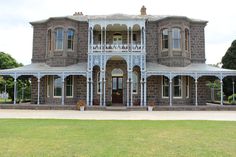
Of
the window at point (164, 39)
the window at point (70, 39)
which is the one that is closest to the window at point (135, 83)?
the window at point (164, 39)

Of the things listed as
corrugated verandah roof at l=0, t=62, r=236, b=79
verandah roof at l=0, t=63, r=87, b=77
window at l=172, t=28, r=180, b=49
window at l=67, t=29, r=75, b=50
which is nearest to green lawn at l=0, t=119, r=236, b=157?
corrugated verandah roof at l=0, t=62, r=236, b=79

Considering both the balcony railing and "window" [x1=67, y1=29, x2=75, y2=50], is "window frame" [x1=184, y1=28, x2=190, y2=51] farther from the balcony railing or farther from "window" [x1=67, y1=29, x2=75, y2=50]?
"window" [x1=67, y1=29, x2=75, y2=50]

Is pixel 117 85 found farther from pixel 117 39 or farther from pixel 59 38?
pixel 59 38

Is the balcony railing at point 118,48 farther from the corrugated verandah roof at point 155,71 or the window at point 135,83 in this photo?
the window at point 135,83

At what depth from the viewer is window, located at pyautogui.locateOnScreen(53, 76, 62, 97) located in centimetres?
2916

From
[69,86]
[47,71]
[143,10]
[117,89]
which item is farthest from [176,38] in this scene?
[47,71]

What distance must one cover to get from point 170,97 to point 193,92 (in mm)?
3250

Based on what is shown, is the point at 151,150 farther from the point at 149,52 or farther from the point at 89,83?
the point at 149,52

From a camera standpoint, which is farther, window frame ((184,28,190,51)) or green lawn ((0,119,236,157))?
window frame ((184,28,190,51))

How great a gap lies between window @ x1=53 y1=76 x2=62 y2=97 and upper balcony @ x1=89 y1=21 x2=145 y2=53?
4658 millimetres

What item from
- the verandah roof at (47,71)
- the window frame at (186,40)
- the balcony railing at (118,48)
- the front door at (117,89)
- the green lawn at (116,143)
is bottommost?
the green lawn at (116,143)

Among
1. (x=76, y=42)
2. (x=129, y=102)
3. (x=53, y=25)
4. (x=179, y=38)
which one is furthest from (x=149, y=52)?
(x=53, y=25)

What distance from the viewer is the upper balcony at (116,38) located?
27.4 metres

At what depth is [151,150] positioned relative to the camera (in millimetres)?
8211
